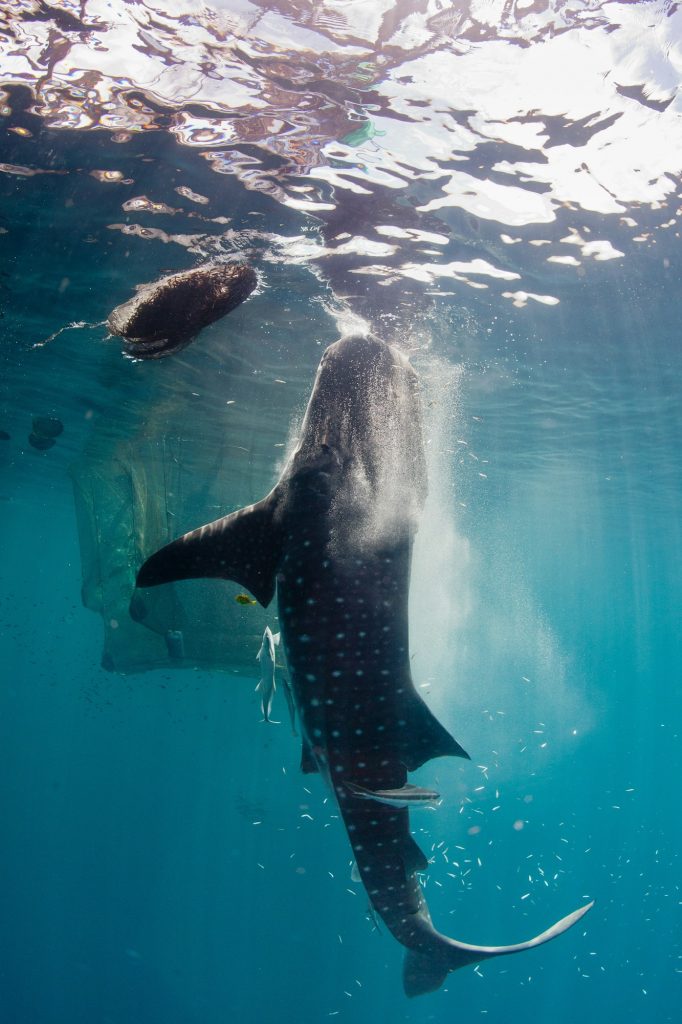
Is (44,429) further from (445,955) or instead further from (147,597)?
(445,955)

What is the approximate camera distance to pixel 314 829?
32750 millimetres

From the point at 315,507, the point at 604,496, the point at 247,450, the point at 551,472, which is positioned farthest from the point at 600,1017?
the point at 315,507

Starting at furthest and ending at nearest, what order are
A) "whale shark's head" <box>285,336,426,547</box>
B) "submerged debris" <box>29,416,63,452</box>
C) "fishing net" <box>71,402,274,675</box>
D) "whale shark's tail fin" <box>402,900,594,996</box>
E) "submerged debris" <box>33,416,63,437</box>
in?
"submerged debris" <box>33,416,63,437</box>
"submerged debris" <box>29,416,63,452</box>
"fishing net" <box>71,402,274,675</box>
"whale shark's tail fin" <box>402,900,594,996</box>
"whale shark's head" <box>285,336,426,547</box>

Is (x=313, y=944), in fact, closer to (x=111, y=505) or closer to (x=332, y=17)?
(x=111, y=505)

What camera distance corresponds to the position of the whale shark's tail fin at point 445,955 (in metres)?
3.41

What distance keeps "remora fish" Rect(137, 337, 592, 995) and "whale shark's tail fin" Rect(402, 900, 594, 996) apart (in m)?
0.28

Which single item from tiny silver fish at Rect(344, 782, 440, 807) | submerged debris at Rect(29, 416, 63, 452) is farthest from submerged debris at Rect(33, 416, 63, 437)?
tiny silver fish at Rect(344, 782, 440, 807)

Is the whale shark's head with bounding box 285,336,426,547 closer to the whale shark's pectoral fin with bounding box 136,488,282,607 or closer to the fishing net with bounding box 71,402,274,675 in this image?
the whale shark's pectoral fin with bounding box 136,488,282,607

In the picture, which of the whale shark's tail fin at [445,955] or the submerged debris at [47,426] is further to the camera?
the submerged debris at [47,426]

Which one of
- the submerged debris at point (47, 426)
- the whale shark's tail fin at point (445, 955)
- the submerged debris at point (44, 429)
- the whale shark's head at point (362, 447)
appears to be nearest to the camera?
the whale shark's head at point (362, 447)

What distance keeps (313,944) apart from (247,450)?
2932 centimetres

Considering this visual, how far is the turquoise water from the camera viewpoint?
775 centimetres

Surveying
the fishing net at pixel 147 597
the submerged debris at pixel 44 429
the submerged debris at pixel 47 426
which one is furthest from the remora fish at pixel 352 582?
the submerged debris at pixel 47 426

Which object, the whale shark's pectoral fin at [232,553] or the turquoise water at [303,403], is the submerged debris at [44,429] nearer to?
the turquoise water at [303,403]
